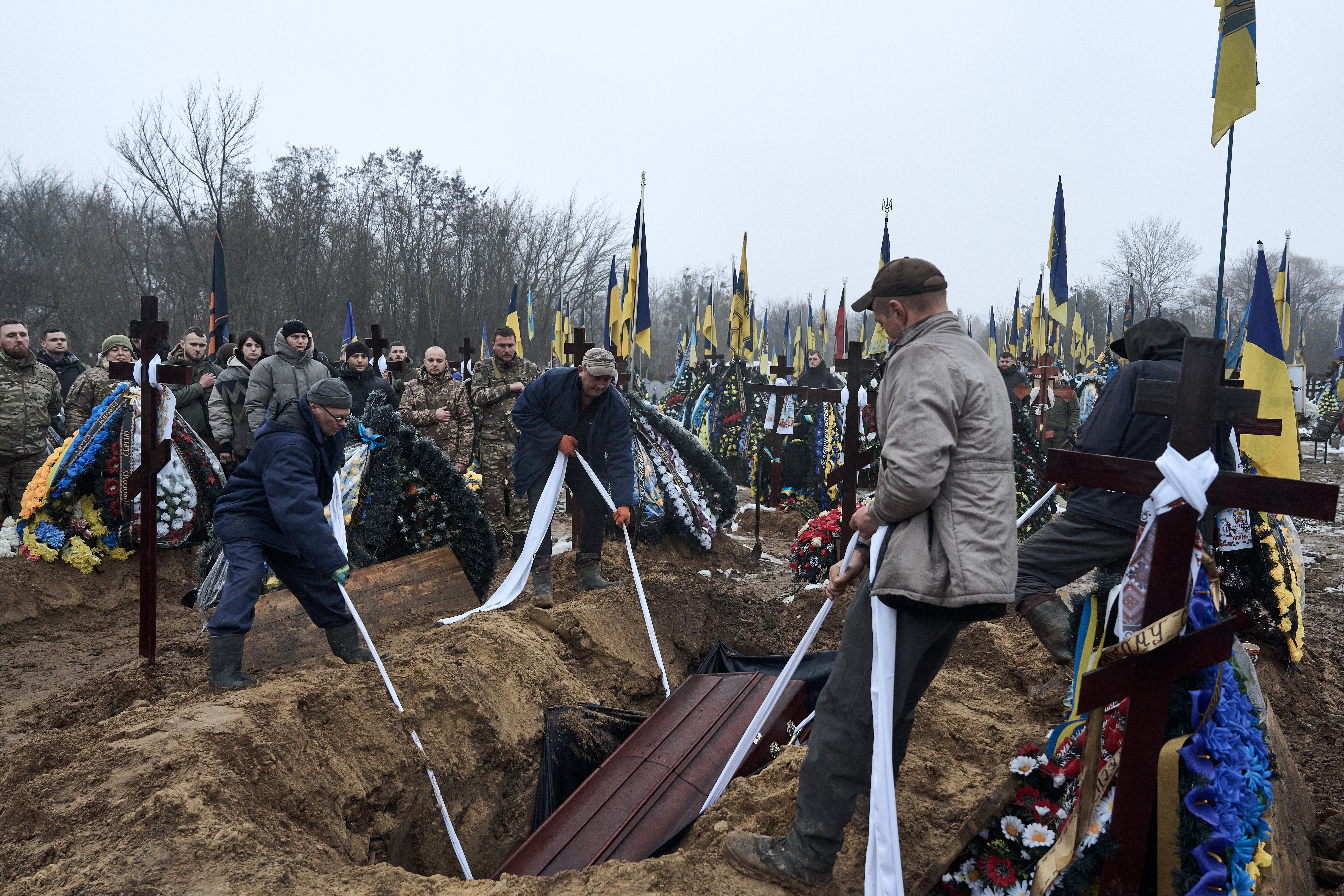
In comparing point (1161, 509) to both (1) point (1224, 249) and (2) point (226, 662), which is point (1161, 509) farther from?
(2) point (226, 662)

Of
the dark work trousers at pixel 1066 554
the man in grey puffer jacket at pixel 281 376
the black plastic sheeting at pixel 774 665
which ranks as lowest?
the black plastic sheeting at pixel 774 665

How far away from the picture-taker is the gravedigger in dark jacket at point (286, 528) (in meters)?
4.08

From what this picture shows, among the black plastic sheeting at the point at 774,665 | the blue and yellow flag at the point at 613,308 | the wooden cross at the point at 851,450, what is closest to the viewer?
the black plastic sheeting at the point at 774,665

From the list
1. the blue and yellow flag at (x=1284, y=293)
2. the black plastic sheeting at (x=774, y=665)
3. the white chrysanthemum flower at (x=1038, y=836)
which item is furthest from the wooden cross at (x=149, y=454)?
the blue and yellow flag at (x=1284, y=293)

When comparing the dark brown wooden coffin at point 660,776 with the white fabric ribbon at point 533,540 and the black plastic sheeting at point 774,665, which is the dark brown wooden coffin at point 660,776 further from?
the white fabric ribbon at point 533,540

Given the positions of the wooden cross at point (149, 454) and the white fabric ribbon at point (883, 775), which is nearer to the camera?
the white fabric ribbon at point (883, 775)

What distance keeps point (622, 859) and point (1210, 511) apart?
266 centimetres

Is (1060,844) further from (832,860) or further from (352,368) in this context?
(352,368)

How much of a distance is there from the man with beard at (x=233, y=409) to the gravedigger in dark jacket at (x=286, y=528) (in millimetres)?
2878

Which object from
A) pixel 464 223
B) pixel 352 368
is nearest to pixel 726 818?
pixel 352 368

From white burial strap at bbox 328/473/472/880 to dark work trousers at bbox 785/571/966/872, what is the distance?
1.60 metres

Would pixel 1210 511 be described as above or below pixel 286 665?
above

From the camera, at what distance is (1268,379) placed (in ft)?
16.0

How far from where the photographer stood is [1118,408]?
3672 millimetres
